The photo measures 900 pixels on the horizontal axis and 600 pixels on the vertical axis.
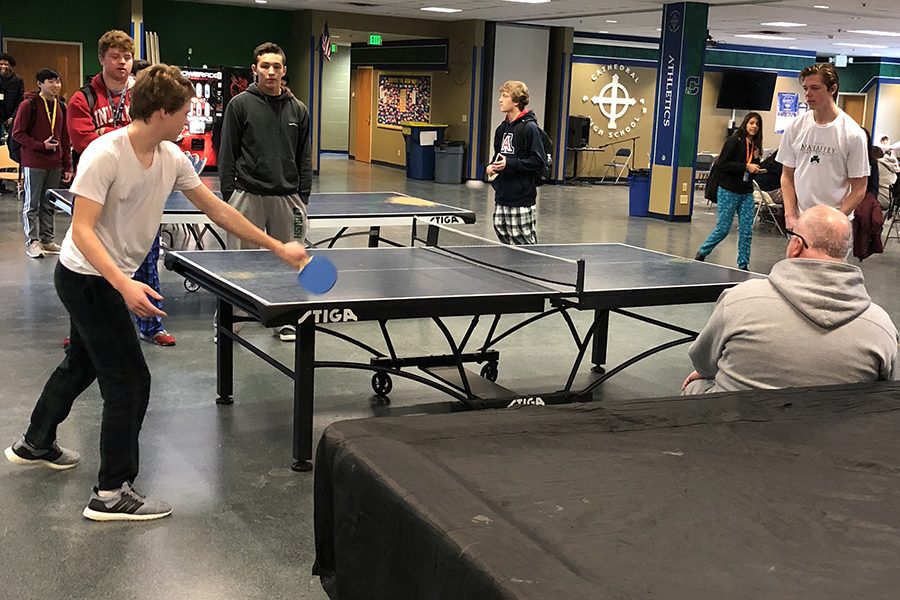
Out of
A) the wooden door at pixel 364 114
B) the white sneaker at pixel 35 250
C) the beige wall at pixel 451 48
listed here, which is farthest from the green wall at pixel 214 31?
the white sneaker at pixel 35 250

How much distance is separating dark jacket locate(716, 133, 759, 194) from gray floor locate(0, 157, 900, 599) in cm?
153

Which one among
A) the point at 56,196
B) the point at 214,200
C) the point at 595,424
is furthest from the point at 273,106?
the point at 595,424

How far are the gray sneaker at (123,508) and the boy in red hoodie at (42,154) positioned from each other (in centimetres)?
526

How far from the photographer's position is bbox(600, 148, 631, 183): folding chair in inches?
765

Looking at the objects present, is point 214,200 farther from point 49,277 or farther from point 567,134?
point 567,134

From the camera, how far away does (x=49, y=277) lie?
23.6ft

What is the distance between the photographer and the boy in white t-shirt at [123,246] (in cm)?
290

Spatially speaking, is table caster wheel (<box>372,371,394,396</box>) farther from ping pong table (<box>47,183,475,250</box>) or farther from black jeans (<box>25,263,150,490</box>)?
black jeans (<box>25,263,150,490</box>)

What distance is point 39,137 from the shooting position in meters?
8.01

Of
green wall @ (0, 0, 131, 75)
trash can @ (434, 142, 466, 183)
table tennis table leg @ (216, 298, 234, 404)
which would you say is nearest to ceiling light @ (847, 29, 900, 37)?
trash can @ (434, 142, 466, 183)

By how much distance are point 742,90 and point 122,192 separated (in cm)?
1958

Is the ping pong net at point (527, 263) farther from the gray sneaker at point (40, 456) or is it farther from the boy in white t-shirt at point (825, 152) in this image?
the gray sneaker at point (40, 456)

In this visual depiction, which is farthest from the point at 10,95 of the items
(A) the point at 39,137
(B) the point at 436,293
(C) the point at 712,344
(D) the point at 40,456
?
(C) the point at 712,344

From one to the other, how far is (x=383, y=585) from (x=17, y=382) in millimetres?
3287
